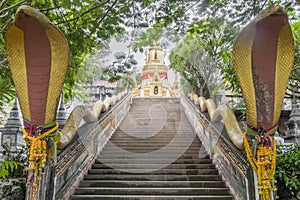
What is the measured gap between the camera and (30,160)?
136 inches

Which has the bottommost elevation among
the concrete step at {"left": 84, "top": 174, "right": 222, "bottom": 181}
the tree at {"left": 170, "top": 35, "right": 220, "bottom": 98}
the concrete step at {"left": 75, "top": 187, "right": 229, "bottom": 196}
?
the concrete step at {"left": 75, "top": 187, "right": 229, "bottom": 196}

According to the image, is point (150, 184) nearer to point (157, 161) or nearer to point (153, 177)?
point (153, 177)

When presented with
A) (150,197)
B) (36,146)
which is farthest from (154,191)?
(36,146)

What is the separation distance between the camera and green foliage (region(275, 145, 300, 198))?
472 centimetres

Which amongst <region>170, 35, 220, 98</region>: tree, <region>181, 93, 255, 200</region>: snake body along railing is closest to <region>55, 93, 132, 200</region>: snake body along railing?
<region>181, 93, 255, 200</region>: snake body along railing

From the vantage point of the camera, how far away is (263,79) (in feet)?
11.1

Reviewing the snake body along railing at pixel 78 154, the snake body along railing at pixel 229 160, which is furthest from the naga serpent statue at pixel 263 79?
the snake body along railing at pixel 78 154

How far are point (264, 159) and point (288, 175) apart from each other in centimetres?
175

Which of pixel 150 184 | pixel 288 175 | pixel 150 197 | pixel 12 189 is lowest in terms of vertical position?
pixel 150 197

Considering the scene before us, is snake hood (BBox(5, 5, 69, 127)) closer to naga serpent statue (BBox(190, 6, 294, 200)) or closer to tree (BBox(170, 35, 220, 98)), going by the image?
naga serpent statue (BBox(190, 6, 294, 200))

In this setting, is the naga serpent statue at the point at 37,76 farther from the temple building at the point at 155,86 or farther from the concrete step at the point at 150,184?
the temple building at the point at 155,86

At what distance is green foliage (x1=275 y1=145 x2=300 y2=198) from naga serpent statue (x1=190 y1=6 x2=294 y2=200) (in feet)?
4.63

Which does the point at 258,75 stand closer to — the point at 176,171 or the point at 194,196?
the point at 194,196

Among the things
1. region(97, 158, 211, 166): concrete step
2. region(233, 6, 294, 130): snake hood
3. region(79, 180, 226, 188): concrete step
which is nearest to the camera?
region(233, 6, 294, 130): snake hood
